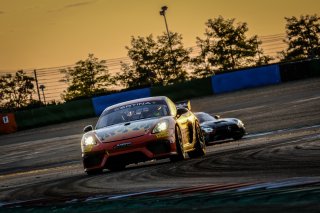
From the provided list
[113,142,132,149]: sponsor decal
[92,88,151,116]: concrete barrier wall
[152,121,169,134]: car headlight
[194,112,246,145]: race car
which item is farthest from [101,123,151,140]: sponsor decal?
[92,88,151,116]: concrete barrier wall

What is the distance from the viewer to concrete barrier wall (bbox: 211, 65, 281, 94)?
44281 mm

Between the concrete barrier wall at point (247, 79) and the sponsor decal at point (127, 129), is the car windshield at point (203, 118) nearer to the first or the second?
the sponsor decal at point (127, 129)

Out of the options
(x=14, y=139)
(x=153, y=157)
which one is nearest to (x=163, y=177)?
(x=153, y=157)

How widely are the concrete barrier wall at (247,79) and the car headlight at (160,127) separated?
106 feet

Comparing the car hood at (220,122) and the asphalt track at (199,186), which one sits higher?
the asphalt track at (199,186)

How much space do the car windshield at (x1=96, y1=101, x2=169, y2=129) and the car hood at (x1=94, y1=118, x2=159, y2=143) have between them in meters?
0.39

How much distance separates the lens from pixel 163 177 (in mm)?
8617

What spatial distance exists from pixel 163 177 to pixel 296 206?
16.8ft

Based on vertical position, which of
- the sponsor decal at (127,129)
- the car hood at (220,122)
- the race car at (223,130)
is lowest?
the race car at (223,130)

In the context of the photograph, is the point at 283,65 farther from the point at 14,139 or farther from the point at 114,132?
the point at 114,132

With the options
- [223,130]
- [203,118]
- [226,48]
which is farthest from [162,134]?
[226,48]

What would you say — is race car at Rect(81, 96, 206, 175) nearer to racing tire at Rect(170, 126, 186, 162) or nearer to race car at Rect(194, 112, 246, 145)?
racing tire at Rect(170, 126, 186, 162)

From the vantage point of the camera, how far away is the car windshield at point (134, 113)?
41.2 feet

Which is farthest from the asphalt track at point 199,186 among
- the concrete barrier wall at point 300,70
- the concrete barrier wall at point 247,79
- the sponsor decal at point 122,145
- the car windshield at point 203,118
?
the concrete barrier wall at point 300,70
